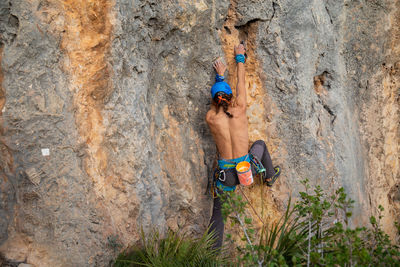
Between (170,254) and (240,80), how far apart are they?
6.53 feet

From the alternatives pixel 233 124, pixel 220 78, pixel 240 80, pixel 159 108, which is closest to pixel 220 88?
pixel 220 78

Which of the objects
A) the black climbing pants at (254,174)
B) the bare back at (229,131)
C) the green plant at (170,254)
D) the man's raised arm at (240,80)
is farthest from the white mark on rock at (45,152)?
the man's raised arm at (240,80)

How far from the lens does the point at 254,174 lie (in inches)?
160

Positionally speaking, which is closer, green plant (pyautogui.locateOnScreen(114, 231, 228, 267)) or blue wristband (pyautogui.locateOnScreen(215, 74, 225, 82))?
Answer: green plant (pyautogui.locateOnScreen(114, 231, 228, 267))

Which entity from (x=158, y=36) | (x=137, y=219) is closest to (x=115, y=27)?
(x=158, y=36)

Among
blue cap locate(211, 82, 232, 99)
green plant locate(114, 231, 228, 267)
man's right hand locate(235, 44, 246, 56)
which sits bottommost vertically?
green plant locate(114, 231, 228, 267)

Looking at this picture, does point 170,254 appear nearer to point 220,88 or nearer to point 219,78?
point 220,88

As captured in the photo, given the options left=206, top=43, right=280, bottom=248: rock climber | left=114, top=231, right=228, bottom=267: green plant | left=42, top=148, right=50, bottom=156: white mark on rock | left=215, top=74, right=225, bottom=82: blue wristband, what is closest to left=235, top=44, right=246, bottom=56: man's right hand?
left=206, top=43, right=280, bottom=248: rock climber

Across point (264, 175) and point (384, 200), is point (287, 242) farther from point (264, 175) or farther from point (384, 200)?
point (384, 200)

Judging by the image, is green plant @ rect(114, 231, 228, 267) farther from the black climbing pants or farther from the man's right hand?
the man's right hand

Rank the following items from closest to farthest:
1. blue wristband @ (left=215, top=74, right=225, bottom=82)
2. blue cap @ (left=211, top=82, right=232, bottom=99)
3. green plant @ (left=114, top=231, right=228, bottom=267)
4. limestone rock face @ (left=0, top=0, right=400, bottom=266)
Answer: limestone rock face @ (left=0, top=0, right=400, bottom=266), green plant @ (left=114, top=231, right=228, bottom=267), blue cap @ (left=211, top=82, right=232, bottom=99), blue wristband @ (left=215, top=74, right=225, bottom=82)

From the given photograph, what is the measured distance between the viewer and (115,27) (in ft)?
10.4

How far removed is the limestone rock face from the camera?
2.96 metres

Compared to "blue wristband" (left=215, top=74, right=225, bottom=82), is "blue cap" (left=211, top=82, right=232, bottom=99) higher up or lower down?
lower down
